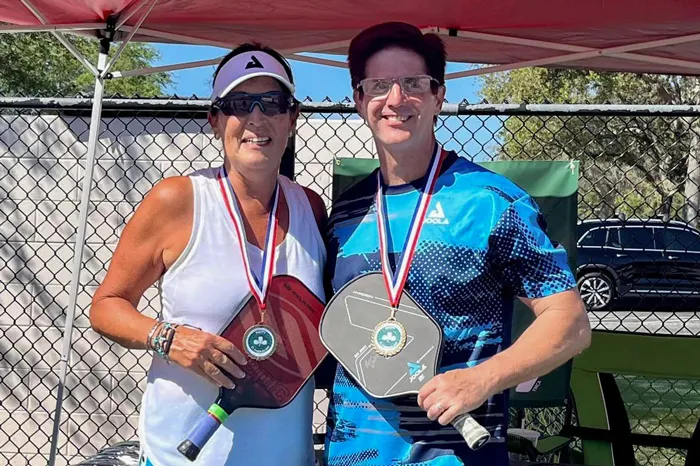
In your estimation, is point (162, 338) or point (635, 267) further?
point (635, 267)

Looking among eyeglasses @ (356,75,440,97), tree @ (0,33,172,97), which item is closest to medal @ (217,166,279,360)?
eyeglasses @ (356,75,440,97)

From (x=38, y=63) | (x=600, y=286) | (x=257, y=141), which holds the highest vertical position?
(x=38, y=63)

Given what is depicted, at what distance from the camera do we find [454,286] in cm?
184

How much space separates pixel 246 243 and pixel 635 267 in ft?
45.9

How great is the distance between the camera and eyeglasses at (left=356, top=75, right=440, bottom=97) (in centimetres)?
195

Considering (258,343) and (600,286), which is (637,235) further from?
(258,343)

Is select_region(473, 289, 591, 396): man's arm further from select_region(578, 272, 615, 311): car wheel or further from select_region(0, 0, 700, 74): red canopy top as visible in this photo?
select_region(578, 272, 615, 311): car wheel

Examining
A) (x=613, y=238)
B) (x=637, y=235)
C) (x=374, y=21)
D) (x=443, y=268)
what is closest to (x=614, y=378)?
(x=374, y=21)

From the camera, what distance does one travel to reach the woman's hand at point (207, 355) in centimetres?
184

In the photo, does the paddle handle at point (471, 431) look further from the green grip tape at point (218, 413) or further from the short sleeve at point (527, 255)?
the green grip tape at point (218, 413)

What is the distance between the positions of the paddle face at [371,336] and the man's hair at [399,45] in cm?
57

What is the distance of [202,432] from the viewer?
1.86 m

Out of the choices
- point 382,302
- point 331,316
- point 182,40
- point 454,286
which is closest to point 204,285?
point 331,316

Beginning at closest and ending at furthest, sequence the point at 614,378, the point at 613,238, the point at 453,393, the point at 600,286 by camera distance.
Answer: the point at 453,393, the point at 614,378, the point at 613,238, the point at 600,286
